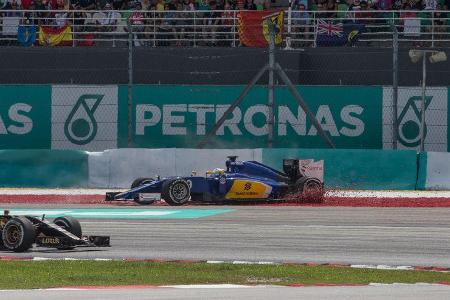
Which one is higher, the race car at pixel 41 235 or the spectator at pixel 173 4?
the spectator at pixel 173 4

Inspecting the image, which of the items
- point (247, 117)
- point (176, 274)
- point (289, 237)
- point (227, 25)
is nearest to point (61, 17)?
point (227, 25)

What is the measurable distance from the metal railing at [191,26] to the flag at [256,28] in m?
0.23

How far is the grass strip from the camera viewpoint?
12.3 metres

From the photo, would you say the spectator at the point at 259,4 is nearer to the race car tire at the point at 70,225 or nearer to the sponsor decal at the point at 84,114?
the sponsor decal at the point at 84,114

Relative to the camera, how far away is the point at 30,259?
14828mm

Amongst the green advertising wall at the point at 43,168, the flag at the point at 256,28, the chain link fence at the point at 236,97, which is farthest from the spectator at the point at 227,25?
the green advertising wall at the point at 43,168

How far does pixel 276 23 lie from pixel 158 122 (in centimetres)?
360

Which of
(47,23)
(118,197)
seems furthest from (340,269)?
(47,23)

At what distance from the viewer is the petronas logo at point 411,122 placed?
28125 millimetres

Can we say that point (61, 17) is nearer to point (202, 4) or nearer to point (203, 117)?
point (202, 4)

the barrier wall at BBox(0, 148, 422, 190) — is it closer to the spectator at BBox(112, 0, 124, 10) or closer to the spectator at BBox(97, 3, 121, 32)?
the spectator at BBox(97, 3, 121, 32)

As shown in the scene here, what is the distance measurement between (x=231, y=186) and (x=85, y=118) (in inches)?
249

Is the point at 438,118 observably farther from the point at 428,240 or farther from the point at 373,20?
the point at 428,240

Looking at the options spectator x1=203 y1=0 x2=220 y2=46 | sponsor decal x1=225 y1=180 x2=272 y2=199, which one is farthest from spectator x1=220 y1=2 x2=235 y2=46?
sponsor decal x1=225 y1=180 x2=272 y2=199
